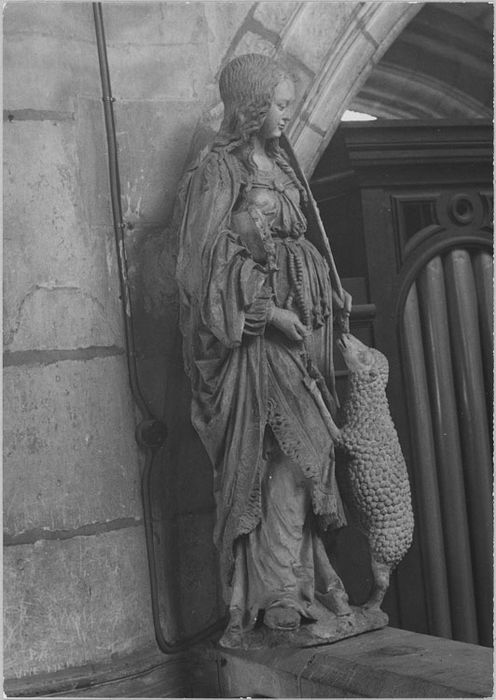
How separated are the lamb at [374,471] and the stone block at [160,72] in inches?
42.3

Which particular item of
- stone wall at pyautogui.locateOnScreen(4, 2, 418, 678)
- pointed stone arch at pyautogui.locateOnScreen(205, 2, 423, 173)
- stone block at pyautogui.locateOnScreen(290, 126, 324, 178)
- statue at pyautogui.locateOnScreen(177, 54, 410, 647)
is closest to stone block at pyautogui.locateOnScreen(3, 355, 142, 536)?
stone wall at pyautogui.locateOnScreen(4, 2, 418, 678)

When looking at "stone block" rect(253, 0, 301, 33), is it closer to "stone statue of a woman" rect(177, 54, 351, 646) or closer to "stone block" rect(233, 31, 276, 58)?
"stone block" rect(233, 31, 276, 58)

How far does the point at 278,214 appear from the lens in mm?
3924

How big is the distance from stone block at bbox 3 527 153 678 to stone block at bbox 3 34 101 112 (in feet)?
4.44

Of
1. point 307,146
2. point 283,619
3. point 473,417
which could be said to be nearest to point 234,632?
point 283,619

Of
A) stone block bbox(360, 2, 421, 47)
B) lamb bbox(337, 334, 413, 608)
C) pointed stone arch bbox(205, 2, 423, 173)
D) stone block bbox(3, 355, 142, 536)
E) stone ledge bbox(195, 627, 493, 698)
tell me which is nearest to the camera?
stone ledge bbox(195, 627, 493, 698)

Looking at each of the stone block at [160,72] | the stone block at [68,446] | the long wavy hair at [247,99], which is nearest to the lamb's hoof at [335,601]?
the stone block at [68,446]

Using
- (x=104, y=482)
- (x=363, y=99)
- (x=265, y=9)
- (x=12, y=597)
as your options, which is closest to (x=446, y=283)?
(x=265, y=9)

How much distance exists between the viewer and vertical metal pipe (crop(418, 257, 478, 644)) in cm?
520

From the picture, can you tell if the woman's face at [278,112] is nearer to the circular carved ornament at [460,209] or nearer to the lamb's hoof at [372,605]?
the lamb's hoof at [372,605]

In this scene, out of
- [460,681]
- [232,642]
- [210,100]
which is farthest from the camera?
[210,100]

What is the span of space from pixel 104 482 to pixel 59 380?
34 centimetres

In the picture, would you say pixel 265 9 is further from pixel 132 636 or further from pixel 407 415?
pixel 132 636

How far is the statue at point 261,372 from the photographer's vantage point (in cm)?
371
